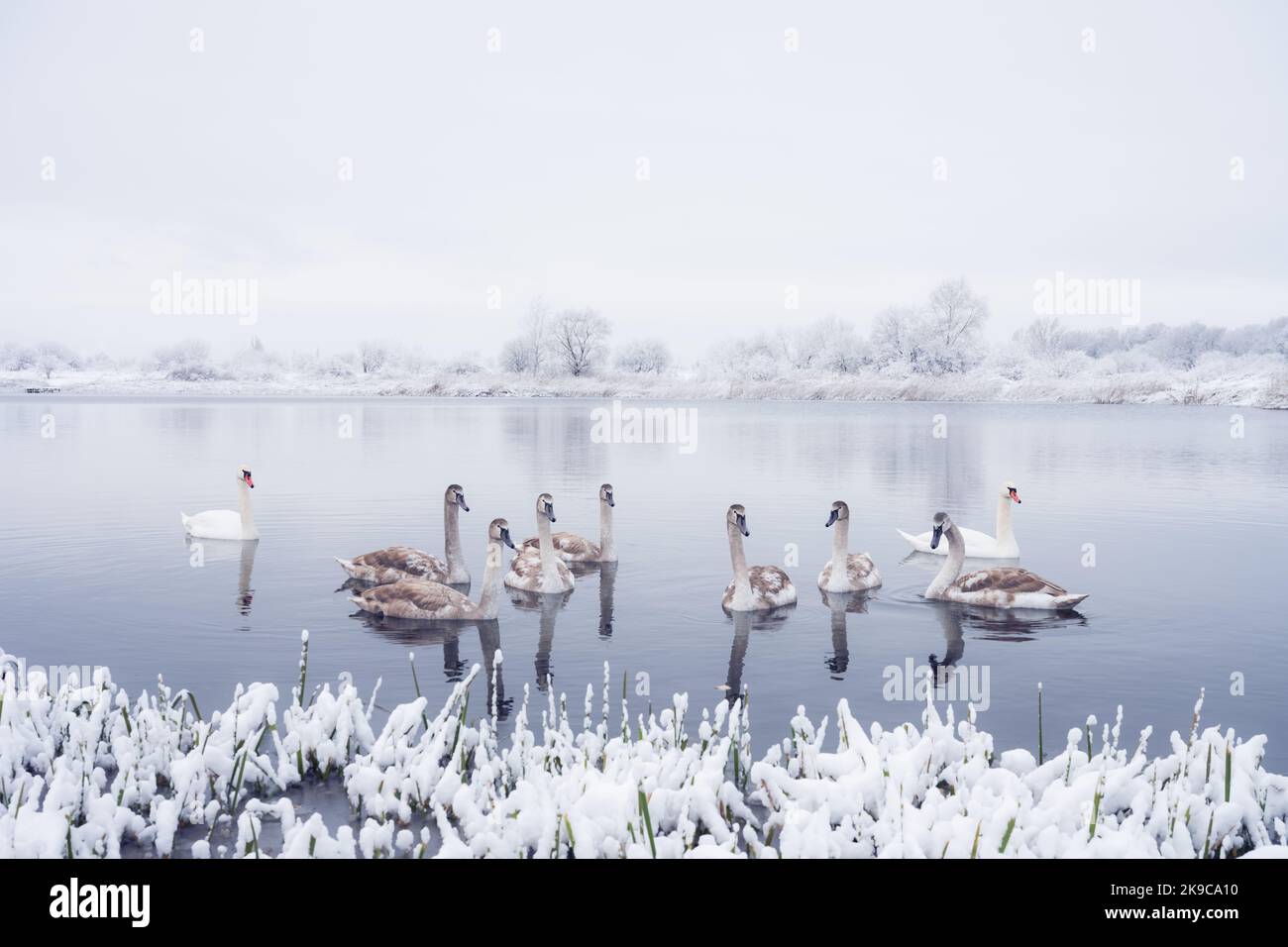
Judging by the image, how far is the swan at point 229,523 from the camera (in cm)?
2130

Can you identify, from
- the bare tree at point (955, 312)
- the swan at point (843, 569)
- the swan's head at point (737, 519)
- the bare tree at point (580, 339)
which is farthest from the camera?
the bare tree at point (580, 339)

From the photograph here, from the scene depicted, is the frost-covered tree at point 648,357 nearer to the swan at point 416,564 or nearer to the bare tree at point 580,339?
the bare tree at point 580,339

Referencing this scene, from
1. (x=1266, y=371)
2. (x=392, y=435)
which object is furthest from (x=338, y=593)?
(x=1266, y=371)

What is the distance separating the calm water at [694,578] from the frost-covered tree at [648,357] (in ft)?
288

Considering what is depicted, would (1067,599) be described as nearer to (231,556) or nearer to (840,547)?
(840,547)

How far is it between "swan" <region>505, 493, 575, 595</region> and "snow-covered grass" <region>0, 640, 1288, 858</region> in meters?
7.99

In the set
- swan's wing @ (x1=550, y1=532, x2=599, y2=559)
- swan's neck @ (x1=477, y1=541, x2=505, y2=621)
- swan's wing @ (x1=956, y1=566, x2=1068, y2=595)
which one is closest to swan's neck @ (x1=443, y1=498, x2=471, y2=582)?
swan's wing @ (x1=550, y1=532, x2=599, y2=559)

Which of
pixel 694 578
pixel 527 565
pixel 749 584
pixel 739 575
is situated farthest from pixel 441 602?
pixel 694 578

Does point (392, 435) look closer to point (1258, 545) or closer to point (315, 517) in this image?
point (315, 517)

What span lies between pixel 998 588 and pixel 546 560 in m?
6.75

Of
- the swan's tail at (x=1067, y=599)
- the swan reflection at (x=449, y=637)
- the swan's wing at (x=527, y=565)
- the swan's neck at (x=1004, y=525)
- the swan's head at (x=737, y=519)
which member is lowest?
the swan reflection at (x=449, y=637)

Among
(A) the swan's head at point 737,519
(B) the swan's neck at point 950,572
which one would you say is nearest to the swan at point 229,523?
(A) the swan's head at point 737,519

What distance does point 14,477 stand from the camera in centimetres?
3291
